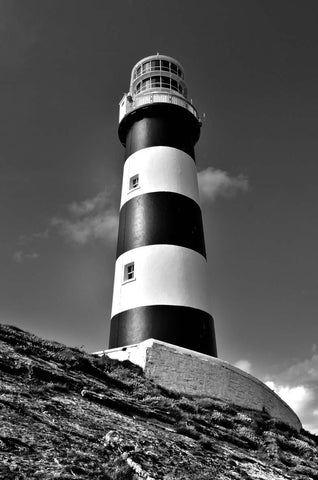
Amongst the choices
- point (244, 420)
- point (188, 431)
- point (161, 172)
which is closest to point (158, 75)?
point (161, 172)

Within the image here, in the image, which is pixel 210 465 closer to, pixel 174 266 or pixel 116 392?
pixel 116 392

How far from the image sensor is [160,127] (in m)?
23.3

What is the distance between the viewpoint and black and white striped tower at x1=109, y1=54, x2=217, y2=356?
18047 mm

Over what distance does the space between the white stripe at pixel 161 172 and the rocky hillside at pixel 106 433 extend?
1030cm

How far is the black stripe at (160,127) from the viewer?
910 inches

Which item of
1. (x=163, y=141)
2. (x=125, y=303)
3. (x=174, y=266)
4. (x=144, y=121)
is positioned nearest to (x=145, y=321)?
(x=125, y=303)

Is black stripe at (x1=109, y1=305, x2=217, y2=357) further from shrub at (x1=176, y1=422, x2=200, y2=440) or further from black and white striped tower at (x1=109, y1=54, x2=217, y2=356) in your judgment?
shrub at (x1=176, y1=422, x2=200, y2=440)

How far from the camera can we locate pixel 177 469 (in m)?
6.39

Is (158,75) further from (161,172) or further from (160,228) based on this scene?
(160,228)

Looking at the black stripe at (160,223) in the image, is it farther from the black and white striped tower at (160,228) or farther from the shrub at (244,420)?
the shrub at (244,420)

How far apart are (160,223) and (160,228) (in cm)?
27

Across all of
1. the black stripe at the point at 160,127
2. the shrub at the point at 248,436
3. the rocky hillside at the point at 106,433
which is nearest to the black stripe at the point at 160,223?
the black stripe at the point at 160,127

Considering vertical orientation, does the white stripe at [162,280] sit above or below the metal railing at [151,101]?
below

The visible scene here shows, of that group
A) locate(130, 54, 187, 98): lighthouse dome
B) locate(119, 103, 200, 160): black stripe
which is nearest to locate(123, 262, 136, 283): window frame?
locate(119, 103, 200, 160): black stripe
